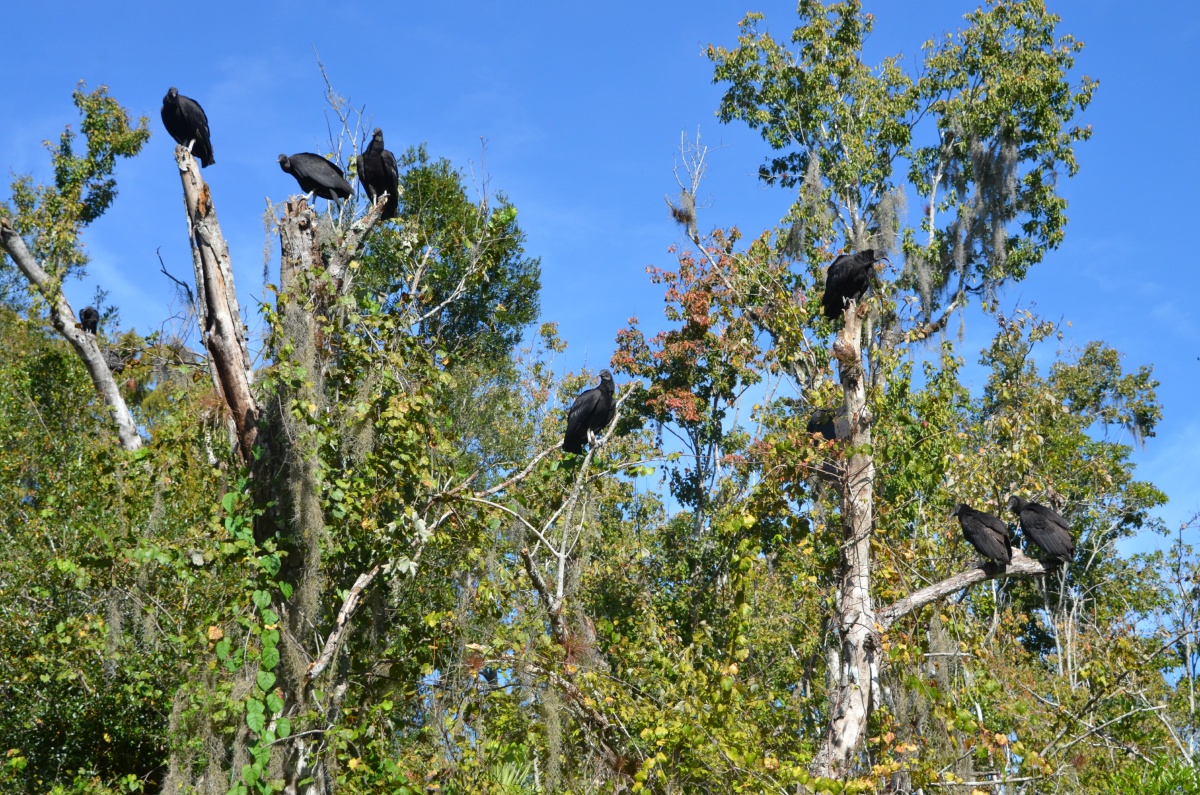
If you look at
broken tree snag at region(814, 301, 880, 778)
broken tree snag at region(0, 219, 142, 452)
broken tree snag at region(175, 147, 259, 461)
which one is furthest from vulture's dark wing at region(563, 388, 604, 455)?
broken tree snag at region(0, 219, 142, 452)

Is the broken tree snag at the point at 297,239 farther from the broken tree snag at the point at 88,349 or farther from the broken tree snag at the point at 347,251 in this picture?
the broken tree snag at the point at 88,349

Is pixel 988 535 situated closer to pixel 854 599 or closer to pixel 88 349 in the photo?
pixel 854 599

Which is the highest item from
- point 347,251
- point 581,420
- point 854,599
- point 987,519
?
point 347,251

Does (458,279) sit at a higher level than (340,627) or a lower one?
higher

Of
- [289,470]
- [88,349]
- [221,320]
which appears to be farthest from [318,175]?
[88,349]

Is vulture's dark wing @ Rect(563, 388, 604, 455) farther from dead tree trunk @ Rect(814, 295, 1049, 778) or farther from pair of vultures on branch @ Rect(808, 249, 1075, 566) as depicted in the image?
dead tree trunk @ Rect(814, 295, 1049, 778)

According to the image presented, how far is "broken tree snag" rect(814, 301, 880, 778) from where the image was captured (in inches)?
221

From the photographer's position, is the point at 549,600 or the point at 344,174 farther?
the point at 344,174

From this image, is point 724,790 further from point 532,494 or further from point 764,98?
point 764,98

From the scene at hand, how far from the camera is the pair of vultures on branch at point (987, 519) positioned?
6059 mm

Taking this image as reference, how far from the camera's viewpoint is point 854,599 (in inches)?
229

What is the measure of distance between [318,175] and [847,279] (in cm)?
355

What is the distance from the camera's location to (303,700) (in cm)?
520

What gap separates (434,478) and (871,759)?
316 centimetres
